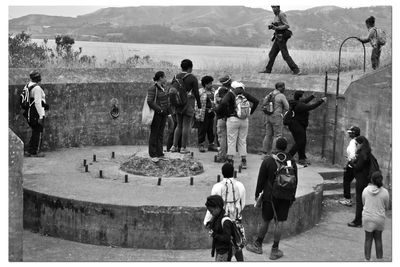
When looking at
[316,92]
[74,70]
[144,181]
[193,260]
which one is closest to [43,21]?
[74,70]

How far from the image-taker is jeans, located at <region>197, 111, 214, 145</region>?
14555 mm

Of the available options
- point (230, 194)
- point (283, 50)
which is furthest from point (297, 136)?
point (230, 194)

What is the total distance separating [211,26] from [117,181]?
4277cm

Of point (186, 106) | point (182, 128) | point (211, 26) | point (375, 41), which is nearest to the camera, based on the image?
point (186, 106)

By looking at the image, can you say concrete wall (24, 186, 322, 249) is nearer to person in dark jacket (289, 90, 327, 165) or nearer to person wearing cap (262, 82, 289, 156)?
person wearing cap (262, 82, 289, 156)

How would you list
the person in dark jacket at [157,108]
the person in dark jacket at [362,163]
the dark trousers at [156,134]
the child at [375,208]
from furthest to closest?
the dark trousers at [156,134] < the person in dark jacket at [157,108] < the person in dark jacket at [362,163] < the child at [375,208]

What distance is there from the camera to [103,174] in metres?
12.4

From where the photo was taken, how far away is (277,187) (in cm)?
958

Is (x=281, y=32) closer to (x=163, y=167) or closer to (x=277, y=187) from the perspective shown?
(x=163, y=167)

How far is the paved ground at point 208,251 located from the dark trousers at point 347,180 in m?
1.45

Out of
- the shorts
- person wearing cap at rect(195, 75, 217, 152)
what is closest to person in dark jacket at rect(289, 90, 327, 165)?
person wearing cap at rect(195, 75, 217, 152)

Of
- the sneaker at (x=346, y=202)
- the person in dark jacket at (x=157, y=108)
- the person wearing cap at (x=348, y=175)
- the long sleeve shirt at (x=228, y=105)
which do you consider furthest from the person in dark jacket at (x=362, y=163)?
the person in dark jacket at (x=157, y=108)

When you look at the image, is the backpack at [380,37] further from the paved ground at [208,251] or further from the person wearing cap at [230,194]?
the person wearing cap at [230,194]

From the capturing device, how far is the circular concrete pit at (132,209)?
33.4 ft
